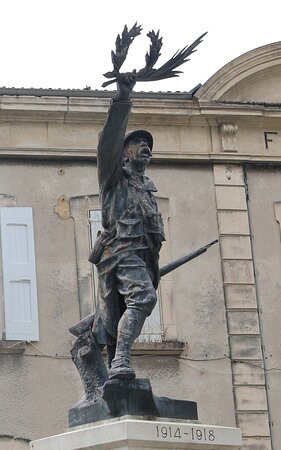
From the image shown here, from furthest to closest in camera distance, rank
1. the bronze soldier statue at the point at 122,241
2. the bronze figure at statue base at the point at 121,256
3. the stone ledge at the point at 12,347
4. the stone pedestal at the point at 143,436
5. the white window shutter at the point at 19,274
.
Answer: the white window shutter at the point at 19,274
the stone ledge at the point at 12,347
the bronze soldier statue at the point at 122,241
the bronze figure at statue base at the point at 121,256
the stone pedestal at the point at 143,436

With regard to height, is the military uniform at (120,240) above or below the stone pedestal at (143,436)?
above

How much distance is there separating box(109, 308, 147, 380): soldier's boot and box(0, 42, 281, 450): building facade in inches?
401

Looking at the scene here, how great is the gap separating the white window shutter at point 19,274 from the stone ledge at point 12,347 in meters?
0.07

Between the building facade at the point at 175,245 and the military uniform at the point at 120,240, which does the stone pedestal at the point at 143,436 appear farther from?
the building facade at the point at 175,245

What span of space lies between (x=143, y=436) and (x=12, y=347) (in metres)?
10.7

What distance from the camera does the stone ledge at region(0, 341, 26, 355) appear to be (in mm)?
19766

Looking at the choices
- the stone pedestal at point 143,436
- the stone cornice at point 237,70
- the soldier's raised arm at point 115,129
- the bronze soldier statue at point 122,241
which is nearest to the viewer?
the stone pedestal at point 143,436

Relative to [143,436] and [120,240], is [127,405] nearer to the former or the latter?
[143,436]

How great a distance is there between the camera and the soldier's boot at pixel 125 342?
954 centimetres

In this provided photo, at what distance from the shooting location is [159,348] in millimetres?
20312

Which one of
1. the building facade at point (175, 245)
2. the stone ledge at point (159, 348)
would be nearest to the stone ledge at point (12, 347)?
the building facade at point (175, 245)

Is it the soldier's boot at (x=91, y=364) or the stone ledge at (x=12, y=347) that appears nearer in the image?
the soldier's boot at (x=91, y=364)

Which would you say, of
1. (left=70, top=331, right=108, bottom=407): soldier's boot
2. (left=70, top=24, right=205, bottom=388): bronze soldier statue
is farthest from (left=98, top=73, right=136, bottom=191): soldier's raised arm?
(left=70, top=331, right=108, bottom=407): soldier's boot

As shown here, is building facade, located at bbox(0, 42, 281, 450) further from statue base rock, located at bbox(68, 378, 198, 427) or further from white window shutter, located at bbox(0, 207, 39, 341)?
statue base rock, located at bbox(68, 378, 198, 427)
